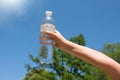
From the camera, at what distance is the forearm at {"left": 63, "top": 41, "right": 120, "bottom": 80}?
11.0ft

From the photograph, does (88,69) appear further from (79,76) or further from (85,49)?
(85,49)

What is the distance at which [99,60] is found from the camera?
3.43 metres

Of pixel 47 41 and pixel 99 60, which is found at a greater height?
pixel 47 41

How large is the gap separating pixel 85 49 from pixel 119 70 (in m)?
0.38

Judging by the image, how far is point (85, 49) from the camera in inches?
142

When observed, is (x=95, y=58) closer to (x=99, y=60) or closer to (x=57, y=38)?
(x=99, y=60)

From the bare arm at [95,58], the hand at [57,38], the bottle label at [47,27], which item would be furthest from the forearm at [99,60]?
the bottle label at [47,27]

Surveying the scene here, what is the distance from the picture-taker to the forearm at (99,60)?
335 cm

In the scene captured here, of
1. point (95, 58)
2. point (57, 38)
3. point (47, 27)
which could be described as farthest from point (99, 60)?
point (47, 27)

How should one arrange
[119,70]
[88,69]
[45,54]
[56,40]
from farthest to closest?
[88,69], [45,54], [56,40], [119,70]

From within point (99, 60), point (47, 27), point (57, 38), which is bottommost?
point (99, 60)

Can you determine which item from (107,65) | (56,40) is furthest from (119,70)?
(56,40)

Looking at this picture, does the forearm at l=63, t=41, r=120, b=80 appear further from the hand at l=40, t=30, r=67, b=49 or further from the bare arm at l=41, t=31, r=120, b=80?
the hand at l=40, t=30, r=67, b=49

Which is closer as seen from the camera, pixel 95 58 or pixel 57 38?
pixel 95 58
